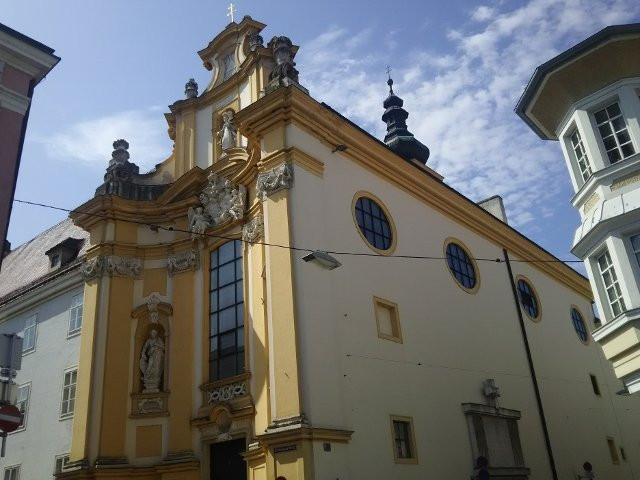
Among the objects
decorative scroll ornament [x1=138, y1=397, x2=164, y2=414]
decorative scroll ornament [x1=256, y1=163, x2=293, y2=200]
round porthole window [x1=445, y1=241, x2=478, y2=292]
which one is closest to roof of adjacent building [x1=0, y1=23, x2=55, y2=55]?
decorative scroll ornament [x1=256, y1=163, x2=293, y2=200]

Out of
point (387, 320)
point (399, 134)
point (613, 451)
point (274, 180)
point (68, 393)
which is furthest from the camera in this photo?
point (399, 134)

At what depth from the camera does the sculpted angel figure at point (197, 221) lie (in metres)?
16.8

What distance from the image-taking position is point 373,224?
16.4m

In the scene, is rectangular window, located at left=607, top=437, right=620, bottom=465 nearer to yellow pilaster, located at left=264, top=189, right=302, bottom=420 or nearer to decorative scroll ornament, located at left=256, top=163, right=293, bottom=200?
yellow pilaster, located at left=264, top=189, right=302, bottom=420

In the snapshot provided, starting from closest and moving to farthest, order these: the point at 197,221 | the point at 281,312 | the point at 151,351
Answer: the point at 281,312
the point at 151,351
the point at 197,221

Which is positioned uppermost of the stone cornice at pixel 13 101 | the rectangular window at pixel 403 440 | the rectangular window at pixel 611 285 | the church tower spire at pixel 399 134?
the church tower spire at pixel 399 134

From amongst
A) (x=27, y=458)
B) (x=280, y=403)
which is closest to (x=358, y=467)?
(x=280, y=403)

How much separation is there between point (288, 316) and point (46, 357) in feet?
33.6

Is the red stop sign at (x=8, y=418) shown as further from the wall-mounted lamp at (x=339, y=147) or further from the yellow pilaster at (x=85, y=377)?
the wall-mounted lamp at (x=339, y=147)

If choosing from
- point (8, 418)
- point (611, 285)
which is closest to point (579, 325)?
point (611, 285)

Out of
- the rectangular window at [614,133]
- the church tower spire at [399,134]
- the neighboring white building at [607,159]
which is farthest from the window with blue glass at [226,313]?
the church tower spire at [399,134]

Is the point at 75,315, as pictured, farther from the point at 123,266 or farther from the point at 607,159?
the point at 607,159

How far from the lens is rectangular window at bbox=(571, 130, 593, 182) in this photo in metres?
13.1

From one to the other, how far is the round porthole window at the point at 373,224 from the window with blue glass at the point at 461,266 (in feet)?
9.47
